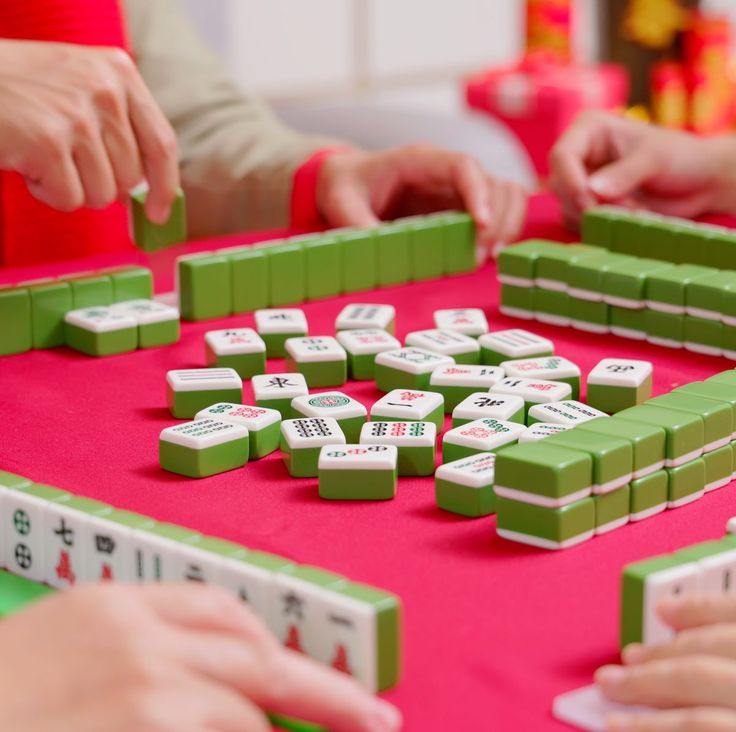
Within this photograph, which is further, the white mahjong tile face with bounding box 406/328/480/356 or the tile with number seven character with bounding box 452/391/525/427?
the white mahjong tile face with bounding box 406/328/480/356

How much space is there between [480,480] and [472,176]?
1.21 m

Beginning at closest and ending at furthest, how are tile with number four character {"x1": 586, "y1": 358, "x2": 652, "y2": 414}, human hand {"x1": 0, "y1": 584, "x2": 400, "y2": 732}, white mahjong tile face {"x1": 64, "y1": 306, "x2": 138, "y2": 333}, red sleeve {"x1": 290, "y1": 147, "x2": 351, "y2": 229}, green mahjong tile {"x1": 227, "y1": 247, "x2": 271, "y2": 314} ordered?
human hand {"x1": 0, "y1": 584, "x2": 400, "y2": 732}, tile with number four character {"x1": 586, "y1": 358, "x2": 652, "y2": 414}, white mahjong tile face {"x1": 64, "y1": 306, "x2": 138, "y2": 333}, green mahjong tile {"x1": 227, "y1": 247, "x2": 271, "y2": 314}, red sleeve {"x1": 290, "y1": 147, "x2": 351, "y2": 229}

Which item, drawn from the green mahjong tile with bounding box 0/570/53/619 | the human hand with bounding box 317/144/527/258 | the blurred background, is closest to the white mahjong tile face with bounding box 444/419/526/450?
the green mahjong tile with bounding box 0/570/53/619

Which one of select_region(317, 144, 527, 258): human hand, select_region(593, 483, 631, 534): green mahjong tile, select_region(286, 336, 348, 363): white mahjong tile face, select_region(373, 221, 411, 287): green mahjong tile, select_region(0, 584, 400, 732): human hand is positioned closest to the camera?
select_region(0, 584, 400, 732): human hand

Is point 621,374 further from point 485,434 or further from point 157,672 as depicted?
point 157,672

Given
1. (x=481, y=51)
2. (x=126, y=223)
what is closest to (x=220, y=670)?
(x=126, y=223)

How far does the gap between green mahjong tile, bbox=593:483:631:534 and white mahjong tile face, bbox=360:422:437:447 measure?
0.69 ft

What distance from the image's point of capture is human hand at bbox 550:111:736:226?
7.98ft

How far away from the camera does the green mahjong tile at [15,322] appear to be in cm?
178

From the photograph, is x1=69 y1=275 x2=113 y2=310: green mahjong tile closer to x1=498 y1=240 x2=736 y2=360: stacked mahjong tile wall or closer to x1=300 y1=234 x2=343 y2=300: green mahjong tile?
x1=300 y1=234 x2=343 y2=300: green mahjong tile

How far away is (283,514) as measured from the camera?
1248 millimetres

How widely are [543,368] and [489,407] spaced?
0.59 feet

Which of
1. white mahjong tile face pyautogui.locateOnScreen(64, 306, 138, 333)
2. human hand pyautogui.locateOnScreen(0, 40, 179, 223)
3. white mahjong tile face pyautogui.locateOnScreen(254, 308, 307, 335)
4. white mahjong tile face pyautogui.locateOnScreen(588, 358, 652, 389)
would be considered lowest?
white mahjong tile face pyautogui.locateOnScreen(588, 358, 652, 389)

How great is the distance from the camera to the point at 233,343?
170 cm
